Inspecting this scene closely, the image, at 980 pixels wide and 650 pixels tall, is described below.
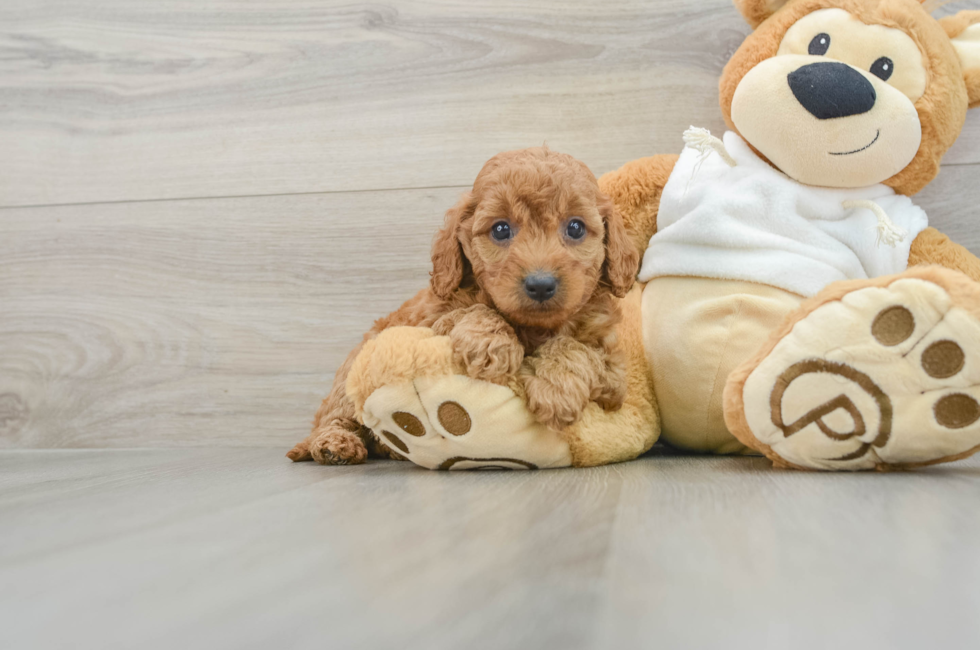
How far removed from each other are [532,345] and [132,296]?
100cm

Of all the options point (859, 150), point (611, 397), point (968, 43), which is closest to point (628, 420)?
point (611, 397)

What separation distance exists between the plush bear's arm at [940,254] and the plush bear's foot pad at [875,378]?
38cm

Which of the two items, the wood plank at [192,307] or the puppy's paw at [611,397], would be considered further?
the wood plank at [192,307]

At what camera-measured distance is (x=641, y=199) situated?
3.80 ft

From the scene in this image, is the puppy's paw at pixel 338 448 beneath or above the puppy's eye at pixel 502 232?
beneath

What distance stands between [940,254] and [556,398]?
0.67 metres

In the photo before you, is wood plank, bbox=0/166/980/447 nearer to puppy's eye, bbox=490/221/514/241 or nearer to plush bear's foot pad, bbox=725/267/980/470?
puppy's eye, bbox=490/221/514/241

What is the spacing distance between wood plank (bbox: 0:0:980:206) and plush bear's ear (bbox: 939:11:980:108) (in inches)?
7.8

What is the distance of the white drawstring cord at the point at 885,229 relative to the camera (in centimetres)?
98

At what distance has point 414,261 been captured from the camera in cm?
142

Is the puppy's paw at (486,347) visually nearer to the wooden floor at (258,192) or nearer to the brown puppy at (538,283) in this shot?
the brown puppy at (538,283)

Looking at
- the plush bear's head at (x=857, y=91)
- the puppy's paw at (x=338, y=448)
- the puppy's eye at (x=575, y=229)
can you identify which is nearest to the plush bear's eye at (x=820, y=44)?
the plush bear's head at (x=857, y=91)

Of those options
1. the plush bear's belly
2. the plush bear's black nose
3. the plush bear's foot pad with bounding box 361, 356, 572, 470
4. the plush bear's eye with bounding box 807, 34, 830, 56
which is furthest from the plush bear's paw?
the plush bear's eye with bounding box 807, 34, 830, 56

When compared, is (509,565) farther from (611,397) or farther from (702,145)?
(702,145)
